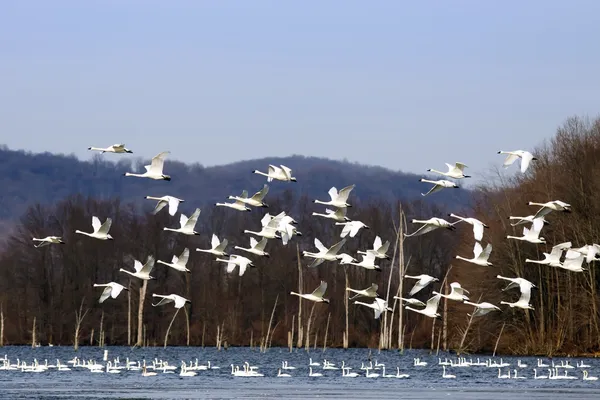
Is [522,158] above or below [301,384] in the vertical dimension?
above

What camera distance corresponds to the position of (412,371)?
173ft

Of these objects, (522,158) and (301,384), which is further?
(301,384)

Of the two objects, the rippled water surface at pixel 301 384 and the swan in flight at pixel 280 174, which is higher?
the swan in flight at pixel 280 174

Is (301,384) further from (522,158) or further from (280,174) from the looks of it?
(522,158)

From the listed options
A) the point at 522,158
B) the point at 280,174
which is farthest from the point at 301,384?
the point at 522,158

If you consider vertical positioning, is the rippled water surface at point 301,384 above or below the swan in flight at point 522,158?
below

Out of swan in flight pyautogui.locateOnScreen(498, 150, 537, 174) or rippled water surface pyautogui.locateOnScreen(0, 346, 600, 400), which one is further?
rippled water surface pyautogui.locateOnScreen(0, 346, 600, 400)

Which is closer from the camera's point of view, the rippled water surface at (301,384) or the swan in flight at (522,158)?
the swan in flight at (522,158)

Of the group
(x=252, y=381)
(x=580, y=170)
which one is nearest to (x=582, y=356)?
(x=580, y=170)

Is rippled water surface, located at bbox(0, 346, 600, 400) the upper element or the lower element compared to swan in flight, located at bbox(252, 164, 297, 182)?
lower

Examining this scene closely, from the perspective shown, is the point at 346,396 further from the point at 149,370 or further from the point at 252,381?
the point at 149,370

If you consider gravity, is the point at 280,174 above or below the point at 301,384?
above

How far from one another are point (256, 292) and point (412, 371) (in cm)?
3502

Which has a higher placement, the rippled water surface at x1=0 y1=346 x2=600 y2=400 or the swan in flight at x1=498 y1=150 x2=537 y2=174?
the swan in flight at x1=498 y1=150 x2=537 y2=174
